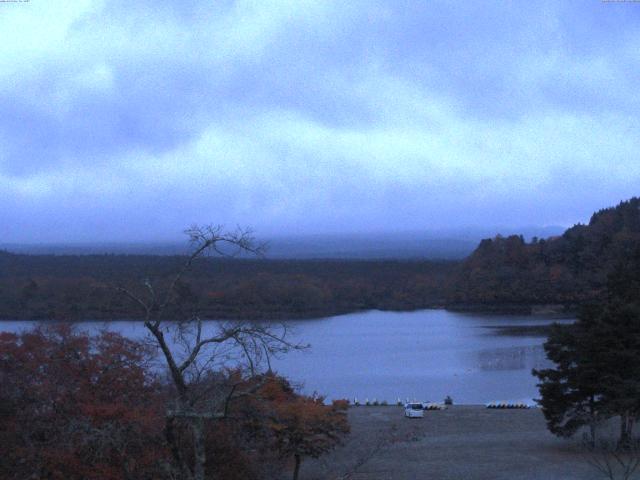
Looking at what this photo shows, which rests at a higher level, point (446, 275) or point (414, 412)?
point (446, 275)

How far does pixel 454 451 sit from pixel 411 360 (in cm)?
1751

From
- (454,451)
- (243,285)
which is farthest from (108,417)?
(243,285)

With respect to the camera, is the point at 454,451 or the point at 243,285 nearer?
the point at 454,451

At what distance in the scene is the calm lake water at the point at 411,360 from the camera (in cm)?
2336

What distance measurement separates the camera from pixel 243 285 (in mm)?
37969

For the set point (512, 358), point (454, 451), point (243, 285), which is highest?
point (243, 285)

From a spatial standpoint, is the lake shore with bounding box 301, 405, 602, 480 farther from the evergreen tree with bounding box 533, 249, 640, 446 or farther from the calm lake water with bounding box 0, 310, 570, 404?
the calm lake water with bounding box 0, 310, 570, 404

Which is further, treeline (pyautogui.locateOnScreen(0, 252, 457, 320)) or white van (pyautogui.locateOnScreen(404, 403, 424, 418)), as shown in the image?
treeline (pyautogui.locateOnScreen(0, 252, 457, 320))

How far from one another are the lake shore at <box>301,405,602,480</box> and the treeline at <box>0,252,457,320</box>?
5599mm

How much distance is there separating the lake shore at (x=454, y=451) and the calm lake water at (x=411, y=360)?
2.34m

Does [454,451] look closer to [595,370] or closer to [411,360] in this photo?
[595,370]

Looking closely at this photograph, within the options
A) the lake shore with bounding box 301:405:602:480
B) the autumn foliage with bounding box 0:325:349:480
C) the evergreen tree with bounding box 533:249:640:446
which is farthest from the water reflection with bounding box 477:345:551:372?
the autumn foliage with bounding box 0:325:349:480

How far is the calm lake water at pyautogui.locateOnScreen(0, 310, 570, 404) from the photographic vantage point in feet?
76.6

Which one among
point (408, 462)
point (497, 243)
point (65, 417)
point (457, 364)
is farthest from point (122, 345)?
point (497, 243)
